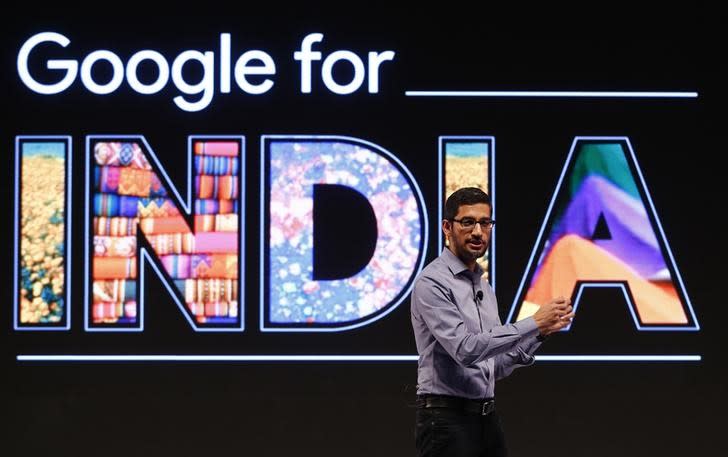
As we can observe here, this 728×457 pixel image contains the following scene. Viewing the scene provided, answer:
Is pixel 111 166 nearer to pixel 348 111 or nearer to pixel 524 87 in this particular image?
pixel 348 111

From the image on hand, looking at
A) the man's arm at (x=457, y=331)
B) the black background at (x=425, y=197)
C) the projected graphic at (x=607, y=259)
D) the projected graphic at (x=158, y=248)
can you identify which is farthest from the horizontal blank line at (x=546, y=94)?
the man's arm at (x=457, y=331)

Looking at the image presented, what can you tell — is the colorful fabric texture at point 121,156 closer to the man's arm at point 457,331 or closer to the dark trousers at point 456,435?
the man's arm at point 457,331

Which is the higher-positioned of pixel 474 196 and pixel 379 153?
pixel 379 153

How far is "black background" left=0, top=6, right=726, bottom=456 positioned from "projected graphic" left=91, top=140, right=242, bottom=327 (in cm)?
11

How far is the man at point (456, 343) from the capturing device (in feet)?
10.9

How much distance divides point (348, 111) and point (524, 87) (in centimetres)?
110

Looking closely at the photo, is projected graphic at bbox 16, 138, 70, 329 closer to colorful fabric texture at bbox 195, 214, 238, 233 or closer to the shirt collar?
colorful fabric texture at bbox 195, 214, 238, 233

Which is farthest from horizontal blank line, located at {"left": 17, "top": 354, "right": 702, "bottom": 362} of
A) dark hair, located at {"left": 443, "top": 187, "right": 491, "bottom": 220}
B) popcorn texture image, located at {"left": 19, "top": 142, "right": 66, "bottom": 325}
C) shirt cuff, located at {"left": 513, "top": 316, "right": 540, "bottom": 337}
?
shirt cuff, located at {"left": 513, "top": 316, "right": 540, "bottom": 337}

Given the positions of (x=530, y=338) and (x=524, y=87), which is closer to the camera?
(x=530, y=338)

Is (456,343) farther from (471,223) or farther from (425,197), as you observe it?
(425,197)

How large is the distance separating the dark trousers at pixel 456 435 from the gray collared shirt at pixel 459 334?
0.25 ft

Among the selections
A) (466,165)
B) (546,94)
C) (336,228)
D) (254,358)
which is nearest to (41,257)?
(254,358)

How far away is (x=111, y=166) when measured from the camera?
6035 mm

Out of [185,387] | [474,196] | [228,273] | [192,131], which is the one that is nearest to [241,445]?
[185,387]
